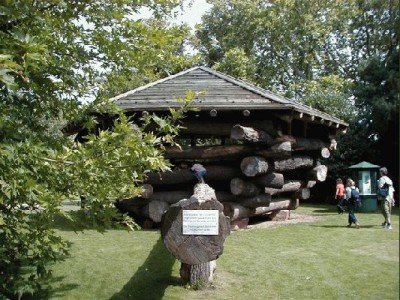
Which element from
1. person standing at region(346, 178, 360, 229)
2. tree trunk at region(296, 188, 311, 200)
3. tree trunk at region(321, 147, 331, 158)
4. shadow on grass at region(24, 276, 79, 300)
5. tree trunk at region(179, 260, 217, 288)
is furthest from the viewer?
tree trunk at region(296, 188, 311, 200)

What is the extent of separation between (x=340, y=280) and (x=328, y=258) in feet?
4.59

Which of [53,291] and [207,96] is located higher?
[207,96]

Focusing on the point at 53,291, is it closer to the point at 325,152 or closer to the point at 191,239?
the point at 191,239

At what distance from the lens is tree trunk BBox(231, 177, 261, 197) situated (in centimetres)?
1080

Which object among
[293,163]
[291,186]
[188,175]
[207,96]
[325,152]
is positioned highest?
[207,96]

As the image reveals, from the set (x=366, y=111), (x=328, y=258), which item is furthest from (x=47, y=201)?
(x=328, y=258)

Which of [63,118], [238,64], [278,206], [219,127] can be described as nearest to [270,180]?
[219,127]

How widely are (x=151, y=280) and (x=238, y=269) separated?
5.04 feet

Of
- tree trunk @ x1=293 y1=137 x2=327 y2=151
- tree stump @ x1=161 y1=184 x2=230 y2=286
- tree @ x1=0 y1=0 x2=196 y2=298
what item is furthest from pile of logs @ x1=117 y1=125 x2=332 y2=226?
tree @ x1=0 y1=0 x2=196 y2=298

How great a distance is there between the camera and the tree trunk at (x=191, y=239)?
482 cm

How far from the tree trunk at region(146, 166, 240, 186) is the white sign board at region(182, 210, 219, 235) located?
6.09 meters

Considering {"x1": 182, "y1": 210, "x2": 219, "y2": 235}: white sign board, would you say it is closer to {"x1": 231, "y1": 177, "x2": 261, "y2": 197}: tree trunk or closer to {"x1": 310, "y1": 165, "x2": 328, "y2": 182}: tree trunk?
{"x1": 231, "y1": 177, "x2": 261, "y2": 197}: tree trunk

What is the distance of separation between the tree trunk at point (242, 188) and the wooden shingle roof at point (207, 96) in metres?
1.91

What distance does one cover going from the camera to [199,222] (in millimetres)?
4898
